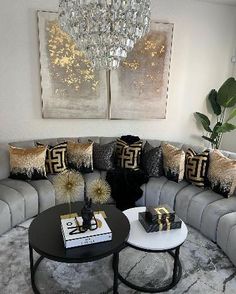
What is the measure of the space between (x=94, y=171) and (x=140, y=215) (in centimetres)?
123

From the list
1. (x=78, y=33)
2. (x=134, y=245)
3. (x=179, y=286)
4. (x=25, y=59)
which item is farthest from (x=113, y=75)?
(x=179, y=286)

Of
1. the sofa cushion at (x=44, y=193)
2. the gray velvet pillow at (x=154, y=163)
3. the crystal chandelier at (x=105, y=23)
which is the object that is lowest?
the sofa cushion at (x=44, y=193)

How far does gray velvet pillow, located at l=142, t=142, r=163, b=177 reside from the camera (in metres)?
→ 3.15

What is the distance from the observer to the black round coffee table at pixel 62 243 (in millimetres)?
1674

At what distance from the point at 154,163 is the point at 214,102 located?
151cm

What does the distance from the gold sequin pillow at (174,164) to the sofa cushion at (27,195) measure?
1.55m

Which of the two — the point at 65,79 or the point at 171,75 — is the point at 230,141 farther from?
the point at 65,79

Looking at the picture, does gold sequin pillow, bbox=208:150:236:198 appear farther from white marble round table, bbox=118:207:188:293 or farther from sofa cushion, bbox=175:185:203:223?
white marble round table, bbox=118:207:188:293

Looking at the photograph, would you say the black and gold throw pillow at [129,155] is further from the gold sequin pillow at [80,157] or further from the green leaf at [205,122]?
the green leaf at [205,122]

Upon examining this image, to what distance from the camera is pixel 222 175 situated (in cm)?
268

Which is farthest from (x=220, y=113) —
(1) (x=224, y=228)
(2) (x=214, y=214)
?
(1) (x=224, y=228)

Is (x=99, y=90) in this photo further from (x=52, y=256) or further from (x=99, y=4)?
(x=52, y=256)

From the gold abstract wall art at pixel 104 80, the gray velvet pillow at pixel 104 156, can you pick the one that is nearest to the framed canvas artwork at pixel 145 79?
the gold abstract wall art at pixel 104 80

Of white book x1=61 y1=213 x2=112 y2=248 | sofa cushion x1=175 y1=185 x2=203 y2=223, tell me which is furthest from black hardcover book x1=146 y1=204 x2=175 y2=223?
sofa cushion x1=175 y1=185 x2=203 y2=223
